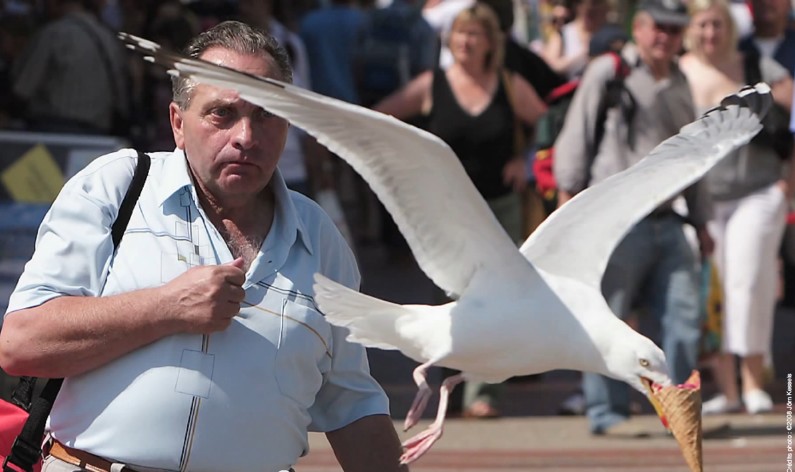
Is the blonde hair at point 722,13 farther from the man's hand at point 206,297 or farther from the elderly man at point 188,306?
the man's hand at point 206,297

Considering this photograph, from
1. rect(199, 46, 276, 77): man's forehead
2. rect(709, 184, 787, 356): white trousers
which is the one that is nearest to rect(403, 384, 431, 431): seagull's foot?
rect(199, 46, 276, 77): man's forehead

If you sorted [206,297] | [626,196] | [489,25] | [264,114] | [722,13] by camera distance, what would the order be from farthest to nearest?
[722,13] < [489,25] < [626,196] < [264,114] < [206,297]

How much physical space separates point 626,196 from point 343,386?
0.99 meters

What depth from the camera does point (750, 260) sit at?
8109 mm

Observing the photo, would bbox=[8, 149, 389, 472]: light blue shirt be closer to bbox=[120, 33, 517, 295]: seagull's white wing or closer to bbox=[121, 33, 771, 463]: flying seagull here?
bbox=[121, 33, 771, 463]: flying seagull

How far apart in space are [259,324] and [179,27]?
22.0 feet

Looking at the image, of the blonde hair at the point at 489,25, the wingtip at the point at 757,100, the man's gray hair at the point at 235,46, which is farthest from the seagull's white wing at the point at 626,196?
the blonde hair at the point at 489,25

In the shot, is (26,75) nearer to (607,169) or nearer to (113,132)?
(113,132)

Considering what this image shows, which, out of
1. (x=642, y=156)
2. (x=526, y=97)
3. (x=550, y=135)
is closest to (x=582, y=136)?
(x=642, y=156)

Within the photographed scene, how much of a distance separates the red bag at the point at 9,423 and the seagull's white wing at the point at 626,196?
1.31 meters

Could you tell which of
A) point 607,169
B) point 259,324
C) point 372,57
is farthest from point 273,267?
point 372,57

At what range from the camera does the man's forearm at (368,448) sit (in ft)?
12.0

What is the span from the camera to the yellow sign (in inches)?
301

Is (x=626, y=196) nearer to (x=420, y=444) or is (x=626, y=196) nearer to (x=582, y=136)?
(x=420, y=444)
